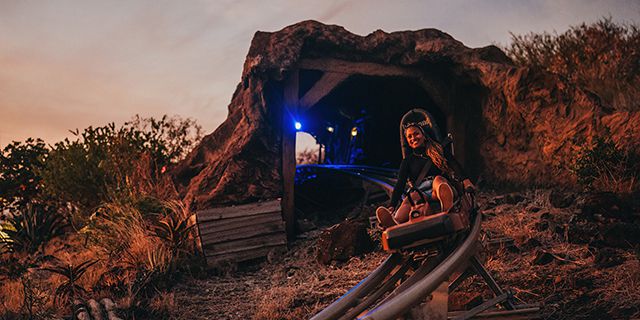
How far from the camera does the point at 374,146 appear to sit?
51.8 feet

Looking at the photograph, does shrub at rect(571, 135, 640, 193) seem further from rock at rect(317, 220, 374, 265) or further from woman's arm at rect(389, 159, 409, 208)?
woman's arm at rect(389, 159, 409, 208)

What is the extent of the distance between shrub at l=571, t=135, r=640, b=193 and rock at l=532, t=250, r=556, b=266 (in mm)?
2105

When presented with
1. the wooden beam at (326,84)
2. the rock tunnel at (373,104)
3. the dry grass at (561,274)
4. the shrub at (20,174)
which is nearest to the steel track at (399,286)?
the dry grass at (561,274)

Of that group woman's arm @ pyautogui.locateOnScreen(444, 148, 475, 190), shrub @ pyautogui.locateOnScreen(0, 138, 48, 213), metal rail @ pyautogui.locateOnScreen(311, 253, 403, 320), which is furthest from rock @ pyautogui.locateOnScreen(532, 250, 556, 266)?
shrub @ pyautogui.locateOnScreen(0, 138, 48, 213)

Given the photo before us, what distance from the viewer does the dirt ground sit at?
14.8 feet

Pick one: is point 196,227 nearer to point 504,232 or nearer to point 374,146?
point 504,232

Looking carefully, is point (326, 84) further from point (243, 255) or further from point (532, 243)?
point (532, 243)

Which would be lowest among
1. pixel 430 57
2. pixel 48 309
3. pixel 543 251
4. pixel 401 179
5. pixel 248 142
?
pixel 543 251

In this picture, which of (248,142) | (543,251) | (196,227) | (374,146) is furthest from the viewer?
(374,146)

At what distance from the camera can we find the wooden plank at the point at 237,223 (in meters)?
8.08

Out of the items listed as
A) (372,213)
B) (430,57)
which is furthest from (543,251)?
(430,57)

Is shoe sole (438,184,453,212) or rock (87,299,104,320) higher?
shoe sole (438,184,453,212)

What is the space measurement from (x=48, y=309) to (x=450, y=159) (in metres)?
4.99

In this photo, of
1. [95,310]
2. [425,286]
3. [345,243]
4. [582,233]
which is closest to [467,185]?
[425,286]
